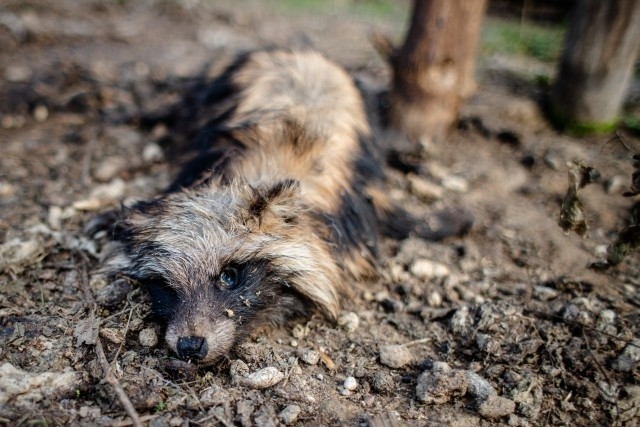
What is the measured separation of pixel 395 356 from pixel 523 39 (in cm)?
707

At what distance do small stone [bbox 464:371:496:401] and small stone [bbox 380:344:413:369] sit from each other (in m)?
0.38

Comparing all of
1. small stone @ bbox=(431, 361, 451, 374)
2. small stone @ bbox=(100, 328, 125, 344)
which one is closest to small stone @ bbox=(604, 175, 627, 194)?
small stone @ bbox=(431, 361, 451, 374)

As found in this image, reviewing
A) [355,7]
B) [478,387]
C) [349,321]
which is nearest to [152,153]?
[349,321]

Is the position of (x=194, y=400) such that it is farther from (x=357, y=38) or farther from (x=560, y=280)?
(x=357, y=38)

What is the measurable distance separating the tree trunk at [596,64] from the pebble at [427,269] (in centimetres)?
284

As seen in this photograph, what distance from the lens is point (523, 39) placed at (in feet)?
28.8

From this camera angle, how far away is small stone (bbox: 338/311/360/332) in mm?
3723

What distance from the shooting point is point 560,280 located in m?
4.05

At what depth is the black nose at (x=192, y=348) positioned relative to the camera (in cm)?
308

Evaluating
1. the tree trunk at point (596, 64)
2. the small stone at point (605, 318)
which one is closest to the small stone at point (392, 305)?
the small stone at point (605, 318)

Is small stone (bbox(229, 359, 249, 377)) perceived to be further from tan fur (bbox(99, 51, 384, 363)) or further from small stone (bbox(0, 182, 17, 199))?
small stone (bbox(0, 182, 17, 199))

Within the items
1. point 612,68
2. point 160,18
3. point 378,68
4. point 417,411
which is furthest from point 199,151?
point 160,18

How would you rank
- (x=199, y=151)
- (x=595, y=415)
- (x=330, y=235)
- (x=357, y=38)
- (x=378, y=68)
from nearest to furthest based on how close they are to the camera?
(x=595, y=415)
(x=330, y=235)
(x=199, y=151)
(x=378, y=68)
(x=357, y=38)

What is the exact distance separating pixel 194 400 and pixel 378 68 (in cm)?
543
